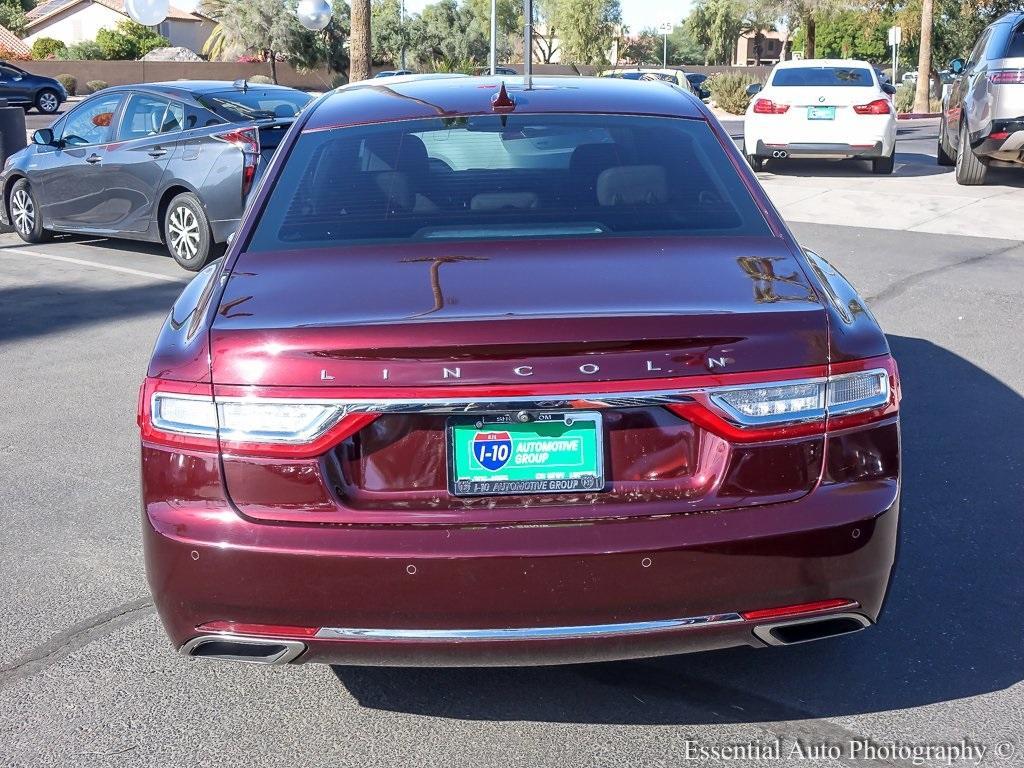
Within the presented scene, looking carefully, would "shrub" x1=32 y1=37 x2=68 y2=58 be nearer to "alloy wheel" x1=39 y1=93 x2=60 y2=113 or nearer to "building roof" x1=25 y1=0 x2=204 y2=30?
"building roof" x1=25 y1=0 x2=204 y2=30

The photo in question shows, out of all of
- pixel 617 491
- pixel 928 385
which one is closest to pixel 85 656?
pixel 617 491

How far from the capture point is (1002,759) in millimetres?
3174

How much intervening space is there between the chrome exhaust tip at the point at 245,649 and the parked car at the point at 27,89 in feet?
125

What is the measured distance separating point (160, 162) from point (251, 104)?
37.9 inches

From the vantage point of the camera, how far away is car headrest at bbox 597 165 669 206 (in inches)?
154

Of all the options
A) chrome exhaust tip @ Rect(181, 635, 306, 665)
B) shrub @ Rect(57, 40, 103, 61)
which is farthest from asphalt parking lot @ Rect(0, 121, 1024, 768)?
shrub @ Rect(57, 40, 103, 61)

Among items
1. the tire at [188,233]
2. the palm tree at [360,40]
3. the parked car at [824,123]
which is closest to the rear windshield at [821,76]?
the parked car at [824,123]

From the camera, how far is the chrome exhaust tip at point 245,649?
2.99 m

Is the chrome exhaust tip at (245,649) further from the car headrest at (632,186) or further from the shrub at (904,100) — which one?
the shrub at (904,100)

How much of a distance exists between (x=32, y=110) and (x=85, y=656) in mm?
41256

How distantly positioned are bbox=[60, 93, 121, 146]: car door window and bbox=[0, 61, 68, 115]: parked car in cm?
2817

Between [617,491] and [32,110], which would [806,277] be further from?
[32,110]

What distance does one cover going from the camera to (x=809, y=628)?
3.09m

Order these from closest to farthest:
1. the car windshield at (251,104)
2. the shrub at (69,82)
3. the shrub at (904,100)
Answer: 1. the car windshield at (251,104)
2. the shrub at (904,100)
3. the shrub at (69,82)
